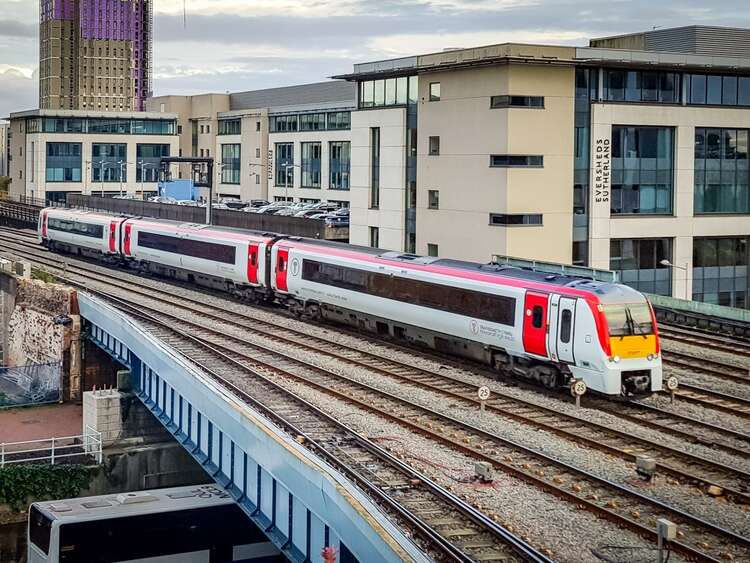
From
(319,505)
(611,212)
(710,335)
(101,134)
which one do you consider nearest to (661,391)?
(710,335)

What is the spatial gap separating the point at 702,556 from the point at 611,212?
3028 cm

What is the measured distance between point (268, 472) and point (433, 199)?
28044mm

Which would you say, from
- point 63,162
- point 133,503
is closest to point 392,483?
point 133,503

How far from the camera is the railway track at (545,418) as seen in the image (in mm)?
18734

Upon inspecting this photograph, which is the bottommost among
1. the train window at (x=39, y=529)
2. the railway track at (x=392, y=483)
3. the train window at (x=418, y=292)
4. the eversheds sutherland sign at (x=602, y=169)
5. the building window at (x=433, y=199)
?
the train window at (x=39, y=529)

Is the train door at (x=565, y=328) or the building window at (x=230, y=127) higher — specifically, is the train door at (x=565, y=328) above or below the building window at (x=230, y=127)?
below

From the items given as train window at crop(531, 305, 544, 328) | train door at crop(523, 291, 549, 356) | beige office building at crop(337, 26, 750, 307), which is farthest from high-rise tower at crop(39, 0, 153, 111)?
train window at crop(531, 305, 544, 328)

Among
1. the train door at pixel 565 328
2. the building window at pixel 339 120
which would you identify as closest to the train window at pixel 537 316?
the train door at pixel 565 328

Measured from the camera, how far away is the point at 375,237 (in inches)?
1972

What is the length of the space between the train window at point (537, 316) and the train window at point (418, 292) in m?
0.85

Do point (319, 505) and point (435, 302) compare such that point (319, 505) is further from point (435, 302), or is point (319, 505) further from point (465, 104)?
point (465, 104)

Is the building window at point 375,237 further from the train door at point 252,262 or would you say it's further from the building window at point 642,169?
the train door at point 252,262

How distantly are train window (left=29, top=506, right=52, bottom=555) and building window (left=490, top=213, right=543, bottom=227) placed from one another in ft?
66.8

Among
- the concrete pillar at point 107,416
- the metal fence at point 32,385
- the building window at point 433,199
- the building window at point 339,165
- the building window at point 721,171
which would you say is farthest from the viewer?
the building window at point 339,165
